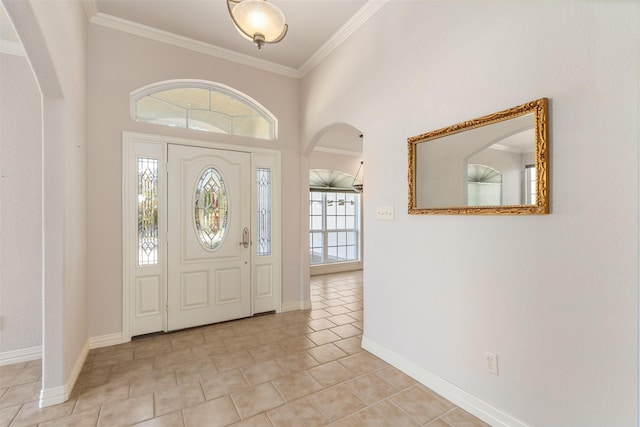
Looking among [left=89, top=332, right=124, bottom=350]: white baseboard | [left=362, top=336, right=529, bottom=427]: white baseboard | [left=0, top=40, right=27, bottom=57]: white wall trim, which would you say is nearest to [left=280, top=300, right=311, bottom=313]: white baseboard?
[left=362, top=336, right=529, bottom=427]: white baseboard

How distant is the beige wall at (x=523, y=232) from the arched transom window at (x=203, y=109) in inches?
73.4

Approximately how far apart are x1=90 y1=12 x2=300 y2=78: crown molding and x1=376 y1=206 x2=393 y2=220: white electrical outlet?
2.58 m

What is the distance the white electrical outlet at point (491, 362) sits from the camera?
1.86 m

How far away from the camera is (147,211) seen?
3.27 m

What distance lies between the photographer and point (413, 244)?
2.45 meters

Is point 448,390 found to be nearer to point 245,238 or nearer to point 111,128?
point 245,238

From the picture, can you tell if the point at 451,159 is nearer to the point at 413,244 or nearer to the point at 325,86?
the point at 413,244

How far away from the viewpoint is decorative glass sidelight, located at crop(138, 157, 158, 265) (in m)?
3.23

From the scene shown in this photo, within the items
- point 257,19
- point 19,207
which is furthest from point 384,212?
point 19,207

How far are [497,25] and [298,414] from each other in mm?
2871

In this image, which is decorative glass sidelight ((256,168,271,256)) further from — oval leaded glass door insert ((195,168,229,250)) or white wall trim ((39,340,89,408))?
Result: white wall trim ((39,340,89,408))

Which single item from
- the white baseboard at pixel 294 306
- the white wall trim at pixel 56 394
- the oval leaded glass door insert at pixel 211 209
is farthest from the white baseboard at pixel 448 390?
the white wall trim at pixel 56 394

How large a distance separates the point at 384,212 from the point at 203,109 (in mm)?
2607

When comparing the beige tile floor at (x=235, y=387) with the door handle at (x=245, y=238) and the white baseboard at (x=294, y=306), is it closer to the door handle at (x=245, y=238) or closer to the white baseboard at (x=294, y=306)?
the white baseboard at (x=294, y=306)
